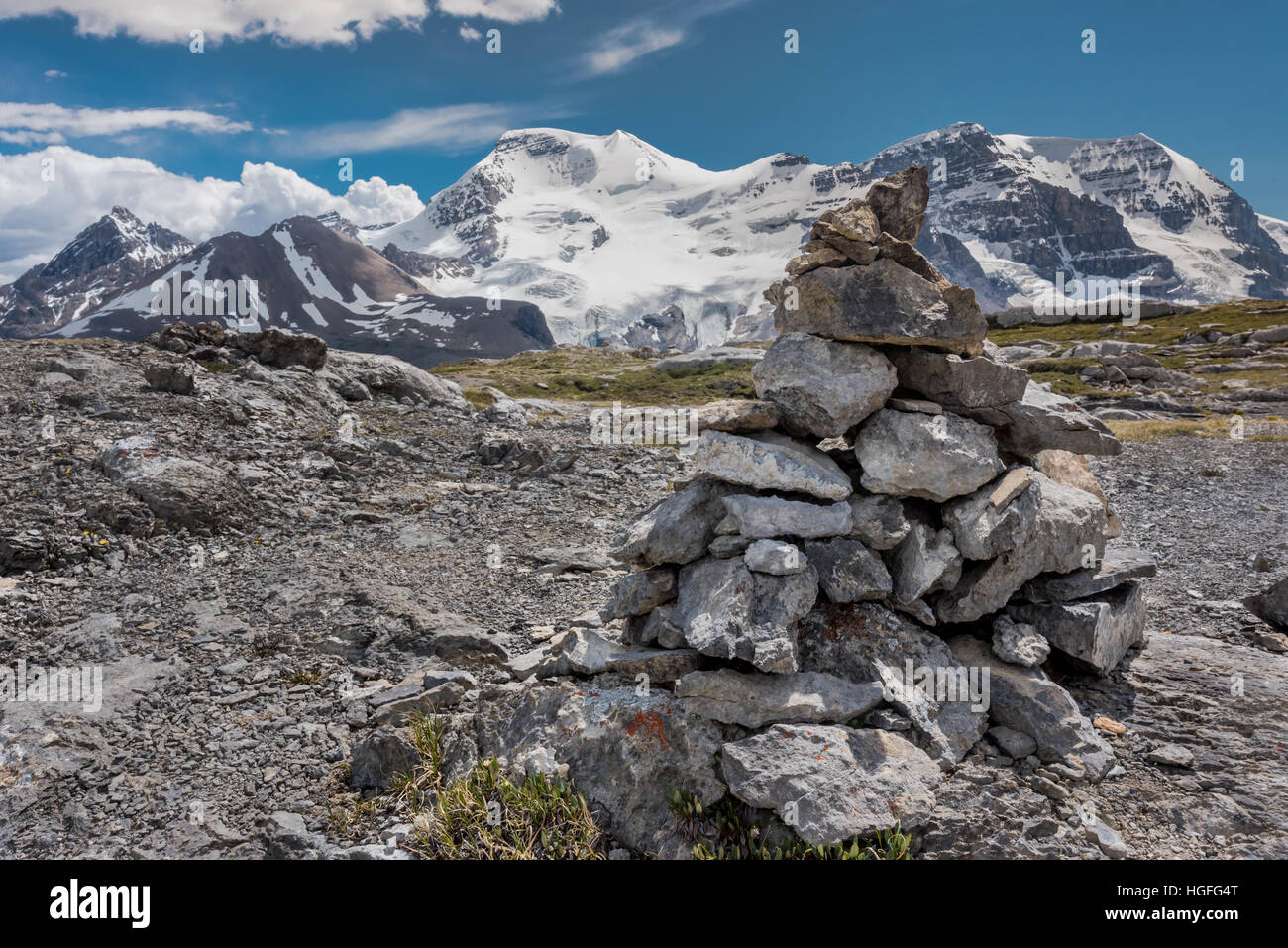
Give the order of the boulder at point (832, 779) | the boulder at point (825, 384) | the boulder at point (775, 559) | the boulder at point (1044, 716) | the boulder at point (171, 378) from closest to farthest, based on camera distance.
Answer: the boulder at point (832, 779) < the boulder at point (1044, 716) < the boulder at point (775, 559) < the boulder at point (825, 384) < the boulder at point (171, 378)

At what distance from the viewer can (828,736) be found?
7.84 m

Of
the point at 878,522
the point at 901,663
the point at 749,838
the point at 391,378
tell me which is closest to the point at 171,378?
the point at 391,378

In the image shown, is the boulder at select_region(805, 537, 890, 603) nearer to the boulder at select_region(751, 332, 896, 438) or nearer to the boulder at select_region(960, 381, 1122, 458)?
the boulder at select_region(751, 332, 896, 438)

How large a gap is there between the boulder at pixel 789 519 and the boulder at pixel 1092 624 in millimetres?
3630

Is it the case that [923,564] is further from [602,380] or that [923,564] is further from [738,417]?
[602,380]

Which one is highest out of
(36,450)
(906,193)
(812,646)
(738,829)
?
(906,193)

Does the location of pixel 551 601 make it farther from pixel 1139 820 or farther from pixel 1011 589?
pixel 1139 820

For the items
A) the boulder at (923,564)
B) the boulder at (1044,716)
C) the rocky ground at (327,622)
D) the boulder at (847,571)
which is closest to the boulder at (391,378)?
the rocky ground at (327,622)

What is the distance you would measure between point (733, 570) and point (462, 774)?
15.3 ft

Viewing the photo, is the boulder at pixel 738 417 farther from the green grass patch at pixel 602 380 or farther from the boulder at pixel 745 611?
the green grass patch at pixel 602 380

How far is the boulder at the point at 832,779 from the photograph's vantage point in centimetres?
716

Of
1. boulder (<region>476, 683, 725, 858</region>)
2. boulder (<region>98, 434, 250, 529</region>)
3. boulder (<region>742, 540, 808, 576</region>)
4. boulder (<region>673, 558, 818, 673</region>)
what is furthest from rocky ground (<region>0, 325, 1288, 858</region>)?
boulder (<region>742, 540, 808, 576</region>)

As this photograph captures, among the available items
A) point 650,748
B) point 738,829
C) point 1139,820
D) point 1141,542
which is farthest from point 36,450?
point 1141,542

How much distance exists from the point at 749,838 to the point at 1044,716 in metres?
4.66
